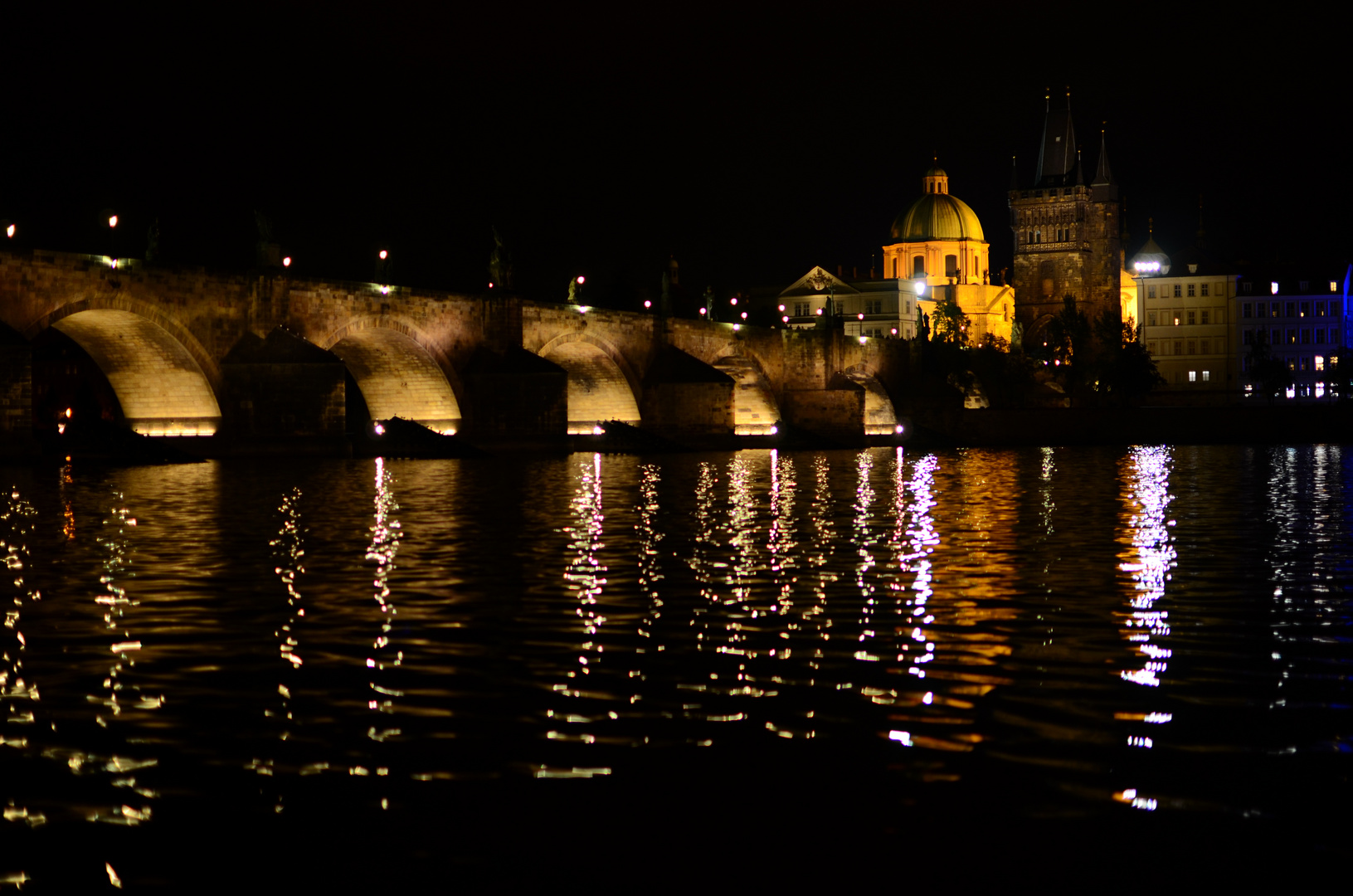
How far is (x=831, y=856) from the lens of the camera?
5.13 meters

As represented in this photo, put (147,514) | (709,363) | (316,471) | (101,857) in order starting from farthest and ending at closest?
(709,363), (316,471), (147,514), (101,857)

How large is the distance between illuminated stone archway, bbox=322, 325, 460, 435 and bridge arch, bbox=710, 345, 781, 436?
21.0 meters

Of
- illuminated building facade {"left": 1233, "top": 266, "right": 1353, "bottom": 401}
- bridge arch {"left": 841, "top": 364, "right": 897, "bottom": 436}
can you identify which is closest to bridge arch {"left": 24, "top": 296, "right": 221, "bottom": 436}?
bridge arch {"left": 841, "top": 364, "right": 897, "bottom": 436}

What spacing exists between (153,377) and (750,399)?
35.3m

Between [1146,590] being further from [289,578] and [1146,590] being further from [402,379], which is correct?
[402,379]

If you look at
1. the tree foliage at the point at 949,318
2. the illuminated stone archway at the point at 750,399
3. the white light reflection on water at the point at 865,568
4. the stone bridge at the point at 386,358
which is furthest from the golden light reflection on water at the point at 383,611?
the tree foliage at the point at 949,318

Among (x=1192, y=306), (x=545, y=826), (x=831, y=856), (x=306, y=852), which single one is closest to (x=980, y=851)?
(x=831, y=856)

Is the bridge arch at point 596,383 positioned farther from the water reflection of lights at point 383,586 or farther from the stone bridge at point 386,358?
the water reflection of lights at point 383,586

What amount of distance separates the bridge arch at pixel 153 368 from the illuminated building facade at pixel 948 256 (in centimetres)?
9764

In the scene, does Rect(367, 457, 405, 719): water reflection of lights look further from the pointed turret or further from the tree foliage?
the pointed turret

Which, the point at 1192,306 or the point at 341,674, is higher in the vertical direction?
the point at 1192,306

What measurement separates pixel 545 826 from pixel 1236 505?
1876 centimetres

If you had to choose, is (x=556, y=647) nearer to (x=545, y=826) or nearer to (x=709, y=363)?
(x=545, y=826)

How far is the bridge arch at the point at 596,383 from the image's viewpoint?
59.4 m
